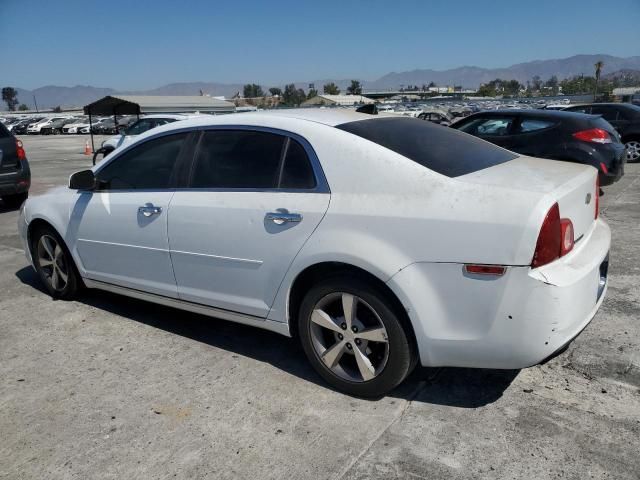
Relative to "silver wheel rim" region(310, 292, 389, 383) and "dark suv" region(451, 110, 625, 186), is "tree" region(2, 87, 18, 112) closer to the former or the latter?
"dark suv" region(451, 110, 625, 186)

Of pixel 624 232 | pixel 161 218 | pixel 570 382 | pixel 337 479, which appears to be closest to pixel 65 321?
pixel 161 218

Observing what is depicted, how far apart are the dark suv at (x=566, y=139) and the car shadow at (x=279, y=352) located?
575 centimetres

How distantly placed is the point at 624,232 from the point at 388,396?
4.73 metres

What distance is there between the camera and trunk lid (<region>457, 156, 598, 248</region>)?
2.68 meters

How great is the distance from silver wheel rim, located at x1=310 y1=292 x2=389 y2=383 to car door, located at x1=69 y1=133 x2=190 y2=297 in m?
1.19

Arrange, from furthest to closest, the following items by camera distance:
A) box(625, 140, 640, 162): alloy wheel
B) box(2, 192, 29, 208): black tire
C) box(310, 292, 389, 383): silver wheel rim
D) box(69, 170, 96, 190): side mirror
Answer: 1. box(625, 140, 640, 162): alloy wheel
2. box(2, 192, 29, 208): black tire
3. box(69, 170, 96, 190): side mirror
4. box(310, 292, 389, 383): silver wheel rim

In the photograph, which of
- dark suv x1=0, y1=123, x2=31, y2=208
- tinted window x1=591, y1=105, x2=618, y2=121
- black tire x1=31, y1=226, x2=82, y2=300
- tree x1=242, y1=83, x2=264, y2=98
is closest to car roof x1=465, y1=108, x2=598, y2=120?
tinted window x1=591, y1=105, x2=618, y2=121

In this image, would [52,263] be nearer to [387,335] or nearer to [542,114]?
[387,335]

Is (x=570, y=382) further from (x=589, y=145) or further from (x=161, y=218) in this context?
(x=589, y=145)

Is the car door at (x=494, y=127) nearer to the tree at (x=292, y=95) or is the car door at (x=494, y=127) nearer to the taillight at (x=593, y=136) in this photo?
the taillight at (x=593, y=136)

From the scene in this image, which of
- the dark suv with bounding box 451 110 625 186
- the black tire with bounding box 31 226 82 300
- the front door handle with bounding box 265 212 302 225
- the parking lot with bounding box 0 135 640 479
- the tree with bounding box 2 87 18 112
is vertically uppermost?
the tree with bounding box 2 87 18 112

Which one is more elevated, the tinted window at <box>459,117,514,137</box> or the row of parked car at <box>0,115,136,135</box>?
the tinted window at <box>459,117,514,137</box>

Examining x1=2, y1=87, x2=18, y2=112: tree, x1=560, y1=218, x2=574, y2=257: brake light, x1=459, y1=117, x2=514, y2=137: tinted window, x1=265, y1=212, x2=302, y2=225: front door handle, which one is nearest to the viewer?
x1=560, y1=218, x2=574, y2=257: brake light

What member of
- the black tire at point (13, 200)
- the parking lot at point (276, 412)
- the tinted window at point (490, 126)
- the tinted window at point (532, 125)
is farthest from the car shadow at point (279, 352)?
the tinted window at point (490, 126)
